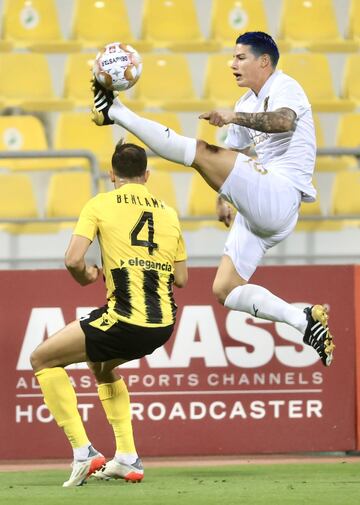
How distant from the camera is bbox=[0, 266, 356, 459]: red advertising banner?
27.7 ft

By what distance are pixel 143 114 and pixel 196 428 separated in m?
3.54

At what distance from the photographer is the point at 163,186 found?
9875 millimetres

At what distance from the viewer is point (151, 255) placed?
659 centimetres

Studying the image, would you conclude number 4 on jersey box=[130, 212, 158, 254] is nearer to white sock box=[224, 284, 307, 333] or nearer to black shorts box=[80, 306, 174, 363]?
black shorts box=[80, 306, 174, 363]

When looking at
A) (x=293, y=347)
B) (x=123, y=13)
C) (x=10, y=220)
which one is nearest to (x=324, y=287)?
(x=293, y=347)

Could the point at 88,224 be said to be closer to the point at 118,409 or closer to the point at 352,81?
the point at 118,409

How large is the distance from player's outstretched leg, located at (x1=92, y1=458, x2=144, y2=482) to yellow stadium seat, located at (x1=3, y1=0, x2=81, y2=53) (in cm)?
607

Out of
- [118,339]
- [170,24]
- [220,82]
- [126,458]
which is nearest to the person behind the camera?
[118,339]

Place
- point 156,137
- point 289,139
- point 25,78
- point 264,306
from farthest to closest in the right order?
1. point 25,78
2. point 289,139
3. point 264,306
4. point 156,137

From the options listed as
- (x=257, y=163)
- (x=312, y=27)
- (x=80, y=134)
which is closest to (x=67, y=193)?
(x=80, y=134)

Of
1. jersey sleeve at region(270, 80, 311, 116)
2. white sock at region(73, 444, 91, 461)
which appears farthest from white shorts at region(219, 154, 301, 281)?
white sock at region(73, 444, 91, 461)

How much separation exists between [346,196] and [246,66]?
9.38ft

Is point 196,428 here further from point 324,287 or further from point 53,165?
point 53,165

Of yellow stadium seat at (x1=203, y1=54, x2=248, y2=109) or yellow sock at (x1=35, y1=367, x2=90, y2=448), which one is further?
yellow stadium seat at (x1=203, y1=54, x2=248, y2=109)
